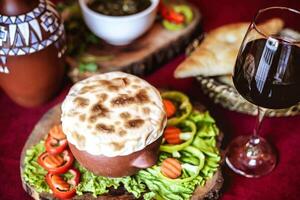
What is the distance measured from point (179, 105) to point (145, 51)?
8.3 inches

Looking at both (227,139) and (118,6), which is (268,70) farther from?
(118,6)

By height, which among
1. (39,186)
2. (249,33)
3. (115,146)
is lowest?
(39,186)

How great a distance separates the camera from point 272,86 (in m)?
0.83

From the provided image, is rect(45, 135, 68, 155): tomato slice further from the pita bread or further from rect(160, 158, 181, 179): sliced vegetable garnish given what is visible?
the pita bread

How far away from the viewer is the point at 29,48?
100 cm

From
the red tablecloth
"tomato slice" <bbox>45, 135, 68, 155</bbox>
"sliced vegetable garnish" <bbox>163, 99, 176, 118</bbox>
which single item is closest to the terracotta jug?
the red tablecloth

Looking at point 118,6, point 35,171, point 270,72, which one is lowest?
point 35,171

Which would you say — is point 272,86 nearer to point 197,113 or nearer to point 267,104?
point 267,104

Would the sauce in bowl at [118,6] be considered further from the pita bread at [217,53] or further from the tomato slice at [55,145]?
the tomato slice at [55,145]

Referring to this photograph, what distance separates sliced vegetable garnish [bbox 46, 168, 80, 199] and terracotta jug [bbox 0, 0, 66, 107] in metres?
0.25

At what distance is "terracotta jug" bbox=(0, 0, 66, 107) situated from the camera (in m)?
0.99

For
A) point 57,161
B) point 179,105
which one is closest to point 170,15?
point 179,105

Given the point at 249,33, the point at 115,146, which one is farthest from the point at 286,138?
the point at 115,146

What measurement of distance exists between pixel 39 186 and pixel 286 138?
0.53 meters
